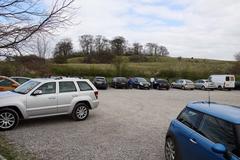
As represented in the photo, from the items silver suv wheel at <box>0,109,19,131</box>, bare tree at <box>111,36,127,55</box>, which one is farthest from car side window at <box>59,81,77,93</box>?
bare tree at <box>111,36,127,55</box>

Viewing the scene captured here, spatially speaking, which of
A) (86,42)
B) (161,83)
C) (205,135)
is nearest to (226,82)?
(161,83)

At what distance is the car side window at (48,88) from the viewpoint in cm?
997

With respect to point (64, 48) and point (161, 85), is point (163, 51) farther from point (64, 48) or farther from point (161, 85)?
point (161, 85)

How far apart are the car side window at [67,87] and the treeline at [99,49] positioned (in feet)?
164

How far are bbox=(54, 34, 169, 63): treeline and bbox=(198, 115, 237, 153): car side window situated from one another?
186 ft

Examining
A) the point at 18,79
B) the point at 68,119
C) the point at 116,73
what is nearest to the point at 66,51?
the point at 116,73

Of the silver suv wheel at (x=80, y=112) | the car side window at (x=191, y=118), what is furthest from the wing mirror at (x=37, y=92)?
the car side window at (x=191, y=118)

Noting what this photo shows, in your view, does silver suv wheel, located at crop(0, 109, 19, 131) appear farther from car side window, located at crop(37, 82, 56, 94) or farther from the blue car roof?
the blue car roof

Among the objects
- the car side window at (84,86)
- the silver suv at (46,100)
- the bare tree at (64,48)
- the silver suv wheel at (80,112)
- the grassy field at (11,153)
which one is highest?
the bare tree at (64,48)

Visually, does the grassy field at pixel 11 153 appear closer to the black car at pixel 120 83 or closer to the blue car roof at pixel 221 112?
the blue car roof at pixel 221 112

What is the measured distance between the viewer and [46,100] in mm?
9852

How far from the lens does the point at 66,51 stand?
6725 centimetres

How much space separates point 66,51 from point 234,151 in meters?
65.5

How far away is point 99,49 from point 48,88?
209ft
